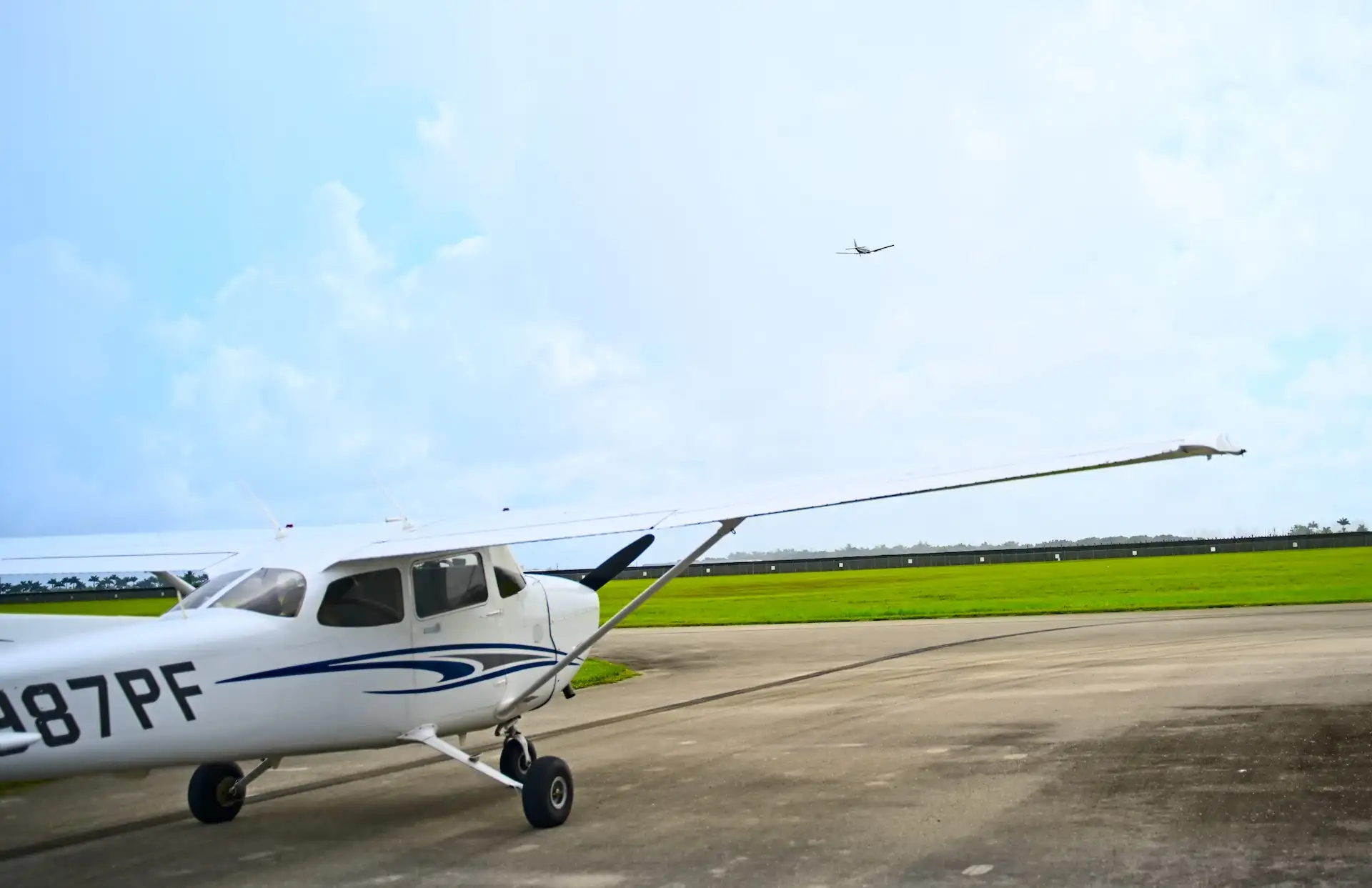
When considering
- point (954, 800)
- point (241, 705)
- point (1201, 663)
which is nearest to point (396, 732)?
point (241, 705)

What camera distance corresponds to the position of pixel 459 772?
1295 cm

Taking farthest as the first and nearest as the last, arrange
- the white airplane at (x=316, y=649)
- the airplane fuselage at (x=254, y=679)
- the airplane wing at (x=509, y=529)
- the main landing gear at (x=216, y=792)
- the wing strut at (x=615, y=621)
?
the main landing gear at (x=216, y=792), the wing strut at (x=615, y=621), the airplane wing at (x=509, y=529), the white airplane at (x=316, y=649), the airplane fuselage at (x=254, y=679)

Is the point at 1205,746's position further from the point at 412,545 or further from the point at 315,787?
the point at 315,787

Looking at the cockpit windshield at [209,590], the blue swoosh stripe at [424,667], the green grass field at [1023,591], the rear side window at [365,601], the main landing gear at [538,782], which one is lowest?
the green grass field at [1023,591]

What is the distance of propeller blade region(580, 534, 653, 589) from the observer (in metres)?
12.1

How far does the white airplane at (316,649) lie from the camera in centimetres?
803

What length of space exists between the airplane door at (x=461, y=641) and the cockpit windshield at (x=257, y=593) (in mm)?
1064

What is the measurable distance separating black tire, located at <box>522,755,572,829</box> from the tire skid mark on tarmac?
3458mm

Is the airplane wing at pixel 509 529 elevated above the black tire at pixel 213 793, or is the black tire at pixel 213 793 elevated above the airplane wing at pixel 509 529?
the airplane wing at pixel 509 529

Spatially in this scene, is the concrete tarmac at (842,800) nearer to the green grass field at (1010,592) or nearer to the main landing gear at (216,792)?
the main landing gear at (216,792)

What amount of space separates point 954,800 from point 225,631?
19.8ft

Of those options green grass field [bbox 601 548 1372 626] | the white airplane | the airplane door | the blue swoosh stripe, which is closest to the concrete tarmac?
the white airplane

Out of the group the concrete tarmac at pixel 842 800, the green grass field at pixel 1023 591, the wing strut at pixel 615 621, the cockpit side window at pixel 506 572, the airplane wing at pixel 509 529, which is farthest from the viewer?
the green grass field at pixel 1023 591

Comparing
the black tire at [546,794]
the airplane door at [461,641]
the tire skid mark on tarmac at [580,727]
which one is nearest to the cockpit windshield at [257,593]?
the airplane door at [461,641]
